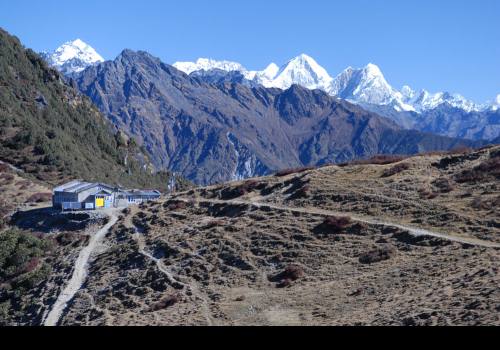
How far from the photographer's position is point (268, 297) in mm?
33969

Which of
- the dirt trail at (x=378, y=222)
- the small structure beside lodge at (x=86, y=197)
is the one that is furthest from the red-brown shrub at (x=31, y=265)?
the dirt trail at (x=378, y=222)

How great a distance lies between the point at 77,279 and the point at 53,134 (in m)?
73.9

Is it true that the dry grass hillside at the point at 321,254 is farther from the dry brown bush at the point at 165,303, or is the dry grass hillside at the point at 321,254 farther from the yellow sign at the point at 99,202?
the yellow sign at the point at 99,202

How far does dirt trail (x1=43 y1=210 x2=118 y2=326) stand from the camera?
127 ft

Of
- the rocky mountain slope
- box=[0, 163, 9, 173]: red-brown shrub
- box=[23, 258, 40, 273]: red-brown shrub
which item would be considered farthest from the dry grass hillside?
the rocky mountain slope

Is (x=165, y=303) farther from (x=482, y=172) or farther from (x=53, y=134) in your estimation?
(x=53, y=134)

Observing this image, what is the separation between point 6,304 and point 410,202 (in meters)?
31.1

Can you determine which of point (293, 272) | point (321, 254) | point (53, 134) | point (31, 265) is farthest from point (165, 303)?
point (53, 134)

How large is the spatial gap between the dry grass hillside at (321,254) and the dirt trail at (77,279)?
3.20ft

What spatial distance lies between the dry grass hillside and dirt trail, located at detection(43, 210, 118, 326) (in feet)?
3.20

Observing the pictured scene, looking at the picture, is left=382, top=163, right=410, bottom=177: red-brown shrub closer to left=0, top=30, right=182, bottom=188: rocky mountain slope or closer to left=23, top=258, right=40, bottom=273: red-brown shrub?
left=23, top=258, right=40, bottom=273: red-brown shrub
